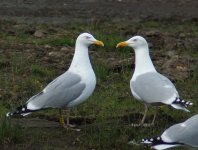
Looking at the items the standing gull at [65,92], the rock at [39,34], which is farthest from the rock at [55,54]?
the standing gull at [65,92]

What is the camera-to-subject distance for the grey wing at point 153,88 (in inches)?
322

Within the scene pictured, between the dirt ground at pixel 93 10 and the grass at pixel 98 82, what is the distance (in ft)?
2.62

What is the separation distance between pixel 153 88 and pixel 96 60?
310 centimetres

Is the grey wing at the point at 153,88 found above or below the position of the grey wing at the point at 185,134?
above

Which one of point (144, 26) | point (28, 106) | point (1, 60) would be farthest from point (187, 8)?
point (28, 106)

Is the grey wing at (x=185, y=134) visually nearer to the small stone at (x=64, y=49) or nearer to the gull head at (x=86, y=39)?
the gull head at (x=86, y=39)

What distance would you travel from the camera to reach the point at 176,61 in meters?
11.3

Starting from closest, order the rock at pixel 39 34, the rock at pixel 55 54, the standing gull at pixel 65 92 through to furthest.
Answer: the standing gull at pixel 65 92
the rock at pixel 55 54
the rock at pixel 39 34

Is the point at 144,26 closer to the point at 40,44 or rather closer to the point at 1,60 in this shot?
the point at 40,44

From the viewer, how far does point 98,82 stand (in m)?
10.3

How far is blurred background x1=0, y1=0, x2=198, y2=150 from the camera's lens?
797cm

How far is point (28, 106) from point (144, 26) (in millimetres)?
7046

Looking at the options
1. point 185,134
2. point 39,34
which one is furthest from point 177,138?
point 39,34

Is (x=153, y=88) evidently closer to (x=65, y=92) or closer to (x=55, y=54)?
(x=65, y=92)
